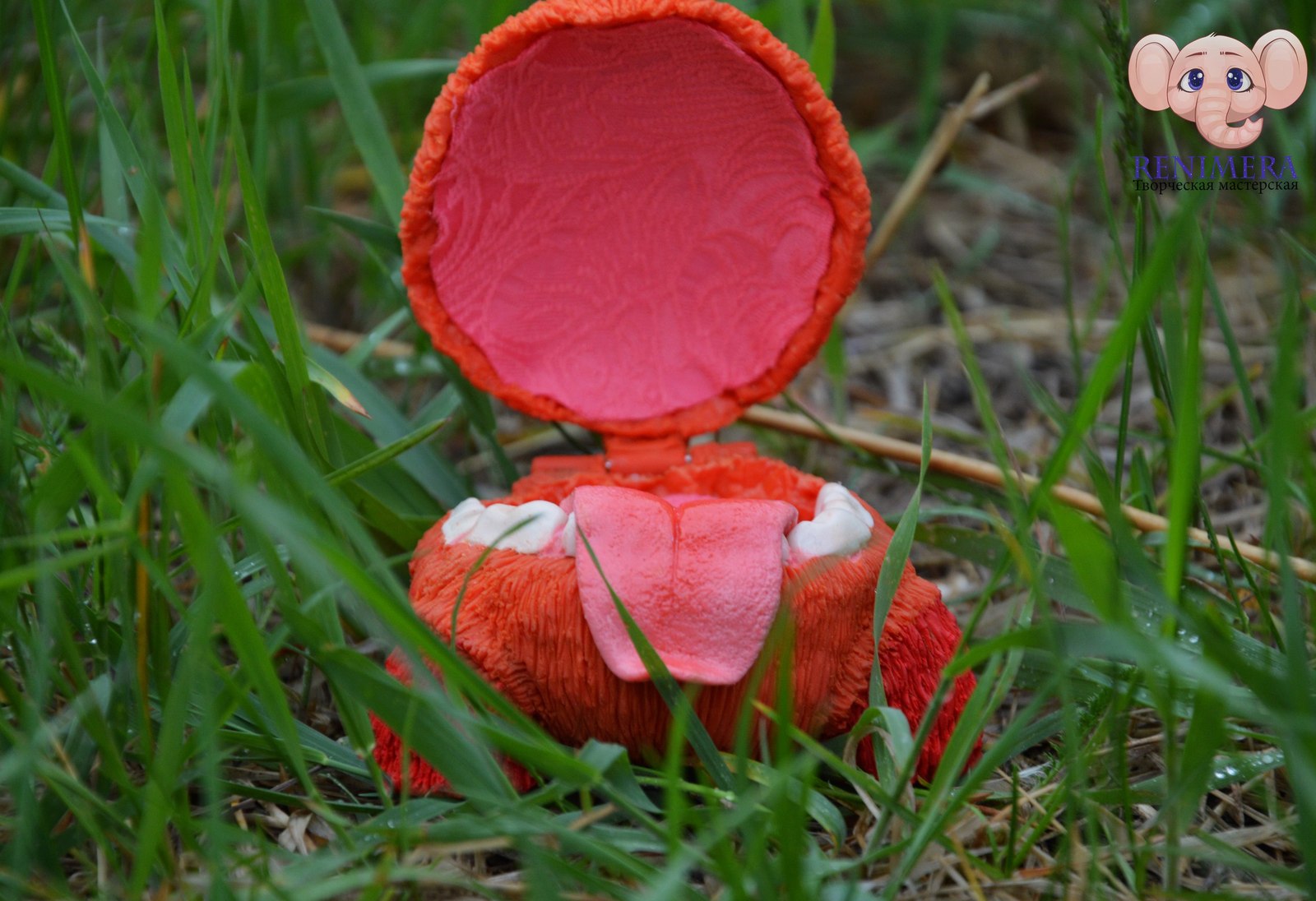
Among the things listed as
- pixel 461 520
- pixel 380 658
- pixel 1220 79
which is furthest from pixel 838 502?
pixel 1220 79

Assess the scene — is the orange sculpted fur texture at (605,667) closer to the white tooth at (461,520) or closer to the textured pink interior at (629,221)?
the white tooth at (461,520)

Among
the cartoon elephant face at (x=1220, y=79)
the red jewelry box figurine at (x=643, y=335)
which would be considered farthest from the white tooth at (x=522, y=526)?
Answer: the cartoon elephant face at (x=1220, y=79)

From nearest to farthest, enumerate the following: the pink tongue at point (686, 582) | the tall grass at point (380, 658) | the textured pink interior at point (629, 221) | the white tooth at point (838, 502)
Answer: the tall grass at point (380, 658) < the pink tongue at point (686, 582) < the white tooth at point (838, 502) < the textured pink interior at point (629, 221)

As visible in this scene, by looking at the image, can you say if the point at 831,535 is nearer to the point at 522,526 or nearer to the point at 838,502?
the point at 838,502

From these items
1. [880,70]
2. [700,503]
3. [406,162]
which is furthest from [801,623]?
[880,70]

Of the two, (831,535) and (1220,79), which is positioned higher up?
(1220,79)

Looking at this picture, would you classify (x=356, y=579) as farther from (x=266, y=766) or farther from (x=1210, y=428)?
(x=1210, y=428)
